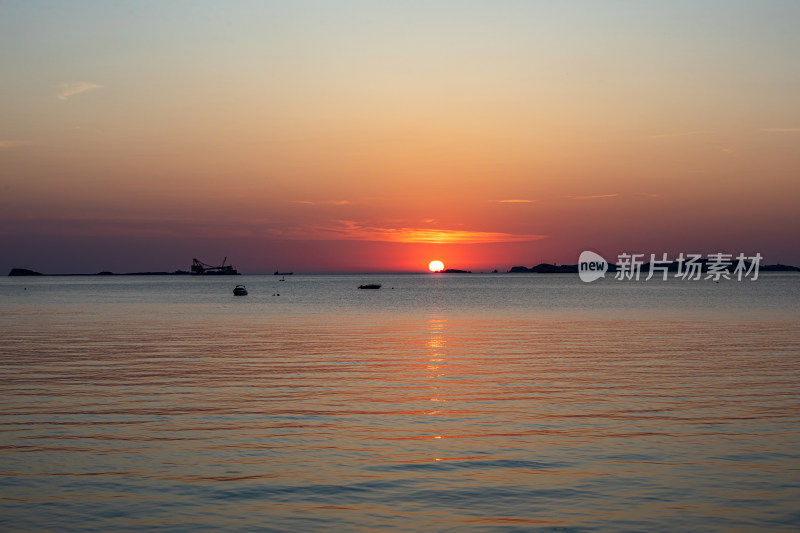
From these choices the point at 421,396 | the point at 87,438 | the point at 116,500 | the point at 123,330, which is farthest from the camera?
the point at 123,330

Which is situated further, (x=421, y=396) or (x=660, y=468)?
(x=421, y=396)

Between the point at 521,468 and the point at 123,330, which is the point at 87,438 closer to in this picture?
the point at 521,468

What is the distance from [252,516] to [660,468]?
9353 millimetres

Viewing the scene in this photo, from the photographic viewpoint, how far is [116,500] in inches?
605

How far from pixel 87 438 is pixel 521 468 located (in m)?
11.9

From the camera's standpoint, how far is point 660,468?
17.5 metres

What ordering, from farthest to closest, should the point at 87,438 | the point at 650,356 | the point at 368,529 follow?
the point at 650,356, the point at 87,438, the point at 368,529

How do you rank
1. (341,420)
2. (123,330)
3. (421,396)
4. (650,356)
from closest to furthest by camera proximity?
(341,420) < (421,396) < (650,356) < (123,330)

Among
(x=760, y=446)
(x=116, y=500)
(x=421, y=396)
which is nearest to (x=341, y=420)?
(x=421, y=396)

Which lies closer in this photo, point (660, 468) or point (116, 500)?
point (116, 500)

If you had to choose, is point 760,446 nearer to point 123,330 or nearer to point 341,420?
point 341,420

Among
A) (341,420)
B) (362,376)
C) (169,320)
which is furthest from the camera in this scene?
(169,320)

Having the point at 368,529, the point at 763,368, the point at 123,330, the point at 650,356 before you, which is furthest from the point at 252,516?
the point at 123,330

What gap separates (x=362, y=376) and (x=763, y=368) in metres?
18.9
